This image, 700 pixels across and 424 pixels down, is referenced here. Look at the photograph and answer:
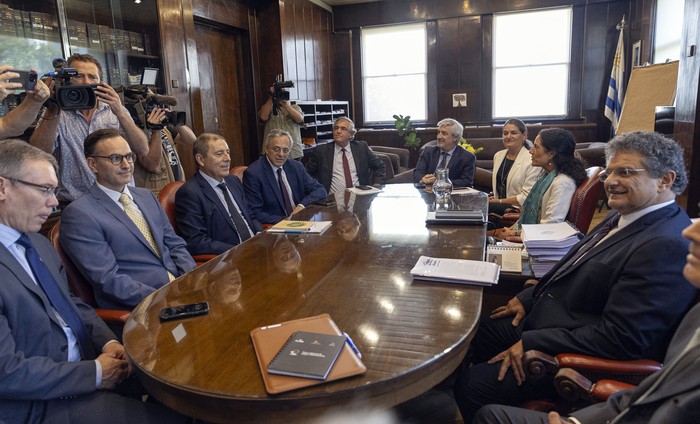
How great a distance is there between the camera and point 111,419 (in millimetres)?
1253

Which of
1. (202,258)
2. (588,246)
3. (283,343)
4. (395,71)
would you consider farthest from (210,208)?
(395,71)

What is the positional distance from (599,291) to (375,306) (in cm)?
70

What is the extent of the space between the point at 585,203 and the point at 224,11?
4626 mm

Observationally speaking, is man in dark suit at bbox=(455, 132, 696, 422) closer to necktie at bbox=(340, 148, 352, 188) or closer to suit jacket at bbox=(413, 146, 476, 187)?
suit jacket at bbox=(413, 146, 476, 187)

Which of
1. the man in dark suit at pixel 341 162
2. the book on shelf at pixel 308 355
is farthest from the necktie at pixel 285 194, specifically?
the book on shelf at pixel 308 355

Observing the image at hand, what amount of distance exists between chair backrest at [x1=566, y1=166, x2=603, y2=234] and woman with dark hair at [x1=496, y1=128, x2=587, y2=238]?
0.05m

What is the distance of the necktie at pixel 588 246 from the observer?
5.39ft

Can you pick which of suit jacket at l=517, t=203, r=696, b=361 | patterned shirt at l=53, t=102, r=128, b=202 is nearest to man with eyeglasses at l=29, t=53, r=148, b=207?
patterned shirt at l=53, t=102, r=128, b=202

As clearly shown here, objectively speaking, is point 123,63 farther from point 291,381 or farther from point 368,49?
point 368,49

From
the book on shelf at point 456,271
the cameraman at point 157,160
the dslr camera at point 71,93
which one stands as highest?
the dslr camera at point 71,93

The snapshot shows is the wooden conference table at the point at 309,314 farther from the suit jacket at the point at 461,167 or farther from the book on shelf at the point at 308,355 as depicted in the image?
the suit jacket at the point at 461,167

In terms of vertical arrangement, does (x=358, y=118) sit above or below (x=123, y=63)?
below

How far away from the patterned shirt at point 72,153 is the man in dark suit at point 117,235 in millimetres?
626

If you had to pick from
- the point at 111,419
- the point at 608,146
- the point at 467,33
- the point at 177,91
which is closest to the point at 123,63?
the point at 177,91
